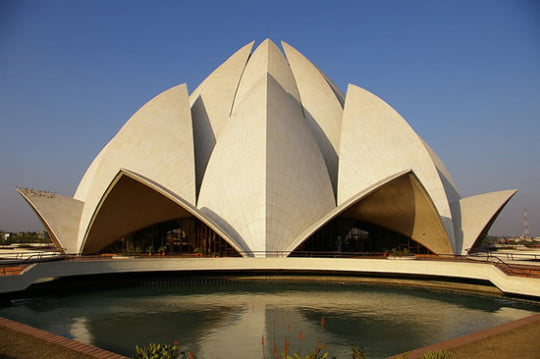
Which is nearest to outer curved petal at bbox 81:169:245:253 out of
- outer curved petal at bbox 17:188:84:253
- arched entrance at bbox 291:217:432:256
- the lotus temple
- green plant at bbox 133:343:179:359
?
the lotus temple

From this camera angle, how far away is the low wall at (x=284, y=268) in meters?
13.9

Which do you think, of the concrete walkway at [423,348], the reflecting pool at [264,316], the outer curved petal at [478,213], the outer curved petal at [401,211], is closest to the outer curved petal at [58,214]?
the reflecting pool at [264,316]

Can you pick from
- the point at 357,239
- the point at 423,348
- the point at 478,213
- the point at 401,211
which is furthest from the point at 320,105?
the point at 423,348

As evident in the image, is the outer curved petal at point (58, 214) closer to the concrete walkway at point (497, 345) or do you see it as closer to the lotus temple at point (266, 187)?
the lotus temple at point (266, 187)

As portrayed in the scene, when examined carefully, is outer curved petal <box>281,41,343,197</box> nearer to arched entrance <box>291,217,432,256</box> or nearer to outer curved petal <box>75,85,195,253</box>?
arched entrance <box>291,217,432,256</box>

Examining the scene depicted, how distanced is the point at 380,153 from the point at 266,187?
27.1 feet

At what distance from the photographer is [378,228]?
27.4 metres

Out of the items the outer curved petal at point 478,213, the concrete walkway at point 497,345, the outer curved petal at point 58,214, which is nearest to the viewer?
the concrete walkway at point 497,345

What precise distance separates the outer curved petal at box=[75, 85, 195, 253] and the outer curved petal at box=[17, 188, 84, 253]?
1.11 m

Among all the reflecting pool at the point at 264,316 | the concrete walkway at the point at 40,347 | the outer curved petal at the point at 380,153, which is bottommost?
the reflecting pool at the point at 264,316

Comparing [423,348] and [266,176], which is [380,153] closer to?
[266,176]

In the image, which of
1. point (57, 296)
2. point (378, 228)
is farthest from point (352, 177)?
point (57, 296)

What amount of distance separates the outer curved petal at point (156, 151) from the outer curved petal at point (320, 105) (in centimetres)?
875

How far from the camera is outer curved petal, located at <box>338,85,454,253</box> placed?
79.2 feet
